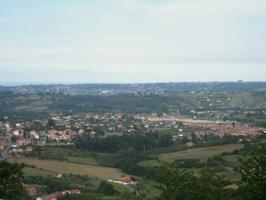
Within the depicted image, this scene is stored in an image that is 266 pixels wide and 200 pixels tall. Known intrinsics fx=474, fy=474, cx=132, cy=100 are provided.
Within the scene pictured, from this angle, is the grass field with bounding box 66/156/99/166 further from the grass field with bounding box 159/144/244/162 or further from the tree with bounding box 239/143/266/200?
the tree with bounding box 239/143/266/200

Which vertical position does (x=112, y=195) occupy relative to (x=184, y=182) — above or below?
below

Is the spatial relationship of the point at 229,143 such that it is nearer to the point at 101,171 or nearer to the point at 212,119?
the point at 101,171

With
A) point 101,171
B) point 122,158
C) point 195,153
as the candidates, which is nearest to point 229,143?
point 195,153

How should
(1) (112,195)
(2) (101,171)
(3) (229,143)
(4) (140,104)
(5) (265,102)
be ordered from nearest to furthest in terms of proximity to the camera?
(1) (112,195) → (2) (101,171) → (3) (229,143) → (5) (265,102) → (4) (140,104)

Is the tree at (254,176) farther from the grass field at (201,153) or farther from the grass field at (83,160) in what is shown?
the grass field at (83,160)

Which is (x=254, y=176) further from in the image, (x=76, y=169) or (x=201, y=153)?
(x=201, y=153)

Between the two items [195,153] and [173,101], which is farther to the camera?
[173,101]
